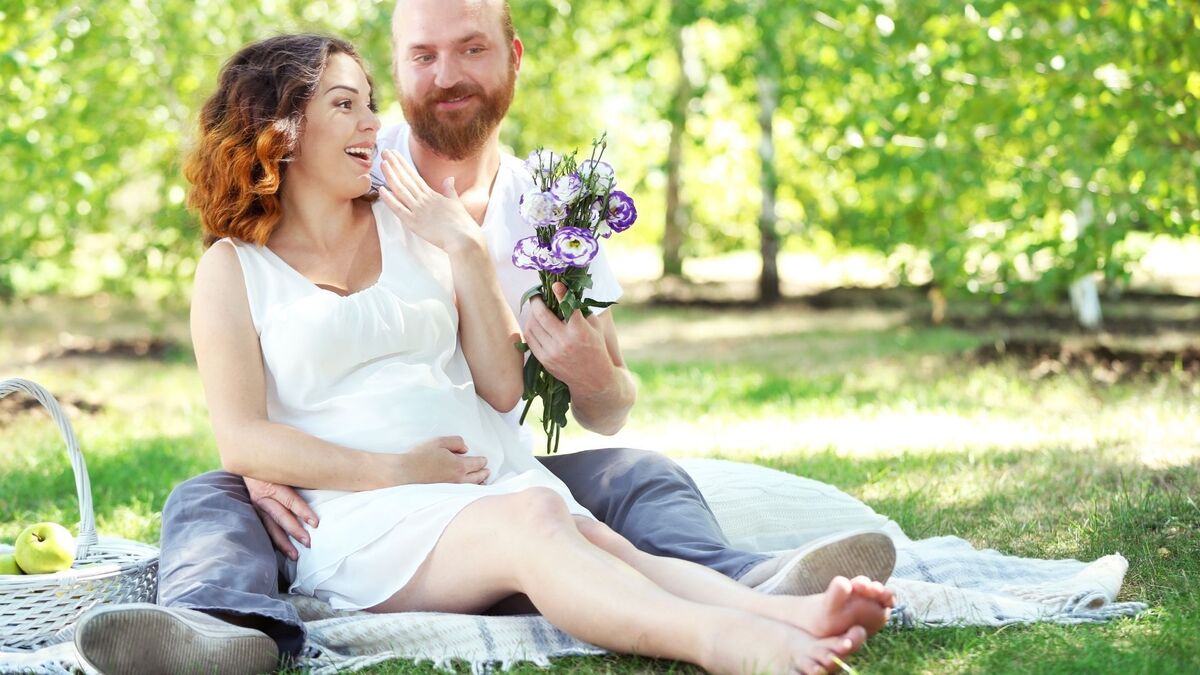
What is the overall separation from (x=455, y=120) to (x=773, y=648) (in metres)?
1.86

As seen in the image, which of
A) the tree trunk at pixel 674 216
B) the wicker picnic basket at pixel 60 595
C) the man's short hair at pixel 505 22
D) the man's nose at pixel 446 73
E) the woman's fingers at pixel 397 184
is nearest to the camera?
the wicker picnic basket at pixel 60 595

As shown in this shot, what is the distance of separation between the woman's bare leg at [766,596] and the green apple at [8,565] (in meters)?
1.39

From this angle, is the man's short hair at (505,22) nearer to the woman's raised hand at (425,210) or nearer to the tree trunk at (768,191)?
the woman's raised hand at (425,210)

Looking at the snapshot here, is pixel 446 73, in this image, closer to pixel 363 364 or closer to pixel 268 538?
pixel 363 364

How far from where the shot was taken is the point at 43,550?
127 inches

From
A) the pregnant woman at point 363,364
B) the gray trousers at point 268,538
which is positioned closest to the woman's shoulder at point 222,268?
the pregnant woman at point 363,364

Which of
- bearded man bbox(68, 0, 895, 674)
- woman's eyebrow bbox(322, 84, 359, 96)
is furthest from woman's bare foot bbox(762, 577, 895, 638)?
woman's eyebrow bbox(322, 84, 359, 96)

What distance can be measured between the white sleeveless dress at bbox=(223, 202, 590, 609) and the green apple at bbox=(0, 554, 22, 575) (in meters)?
0.67

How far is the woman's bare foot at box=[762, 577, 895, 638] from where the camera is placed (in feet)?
8.39

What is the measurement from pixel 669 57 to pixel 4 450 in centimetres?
1168

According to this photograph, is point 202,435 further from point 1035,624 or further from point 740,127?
point 740,127

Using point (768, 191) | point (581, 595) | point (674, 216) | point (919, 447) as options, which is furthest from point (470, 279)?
point (674, 216)

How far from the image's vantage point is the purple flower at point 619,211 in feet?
11.1

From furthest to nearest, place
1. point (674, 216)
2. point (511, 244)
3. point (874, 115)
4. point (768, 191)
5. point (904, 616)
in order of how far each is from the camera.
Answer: point (674, 216) → point (768, 191) → point (874, 115) → point (511, 244) → point (904, 616)
